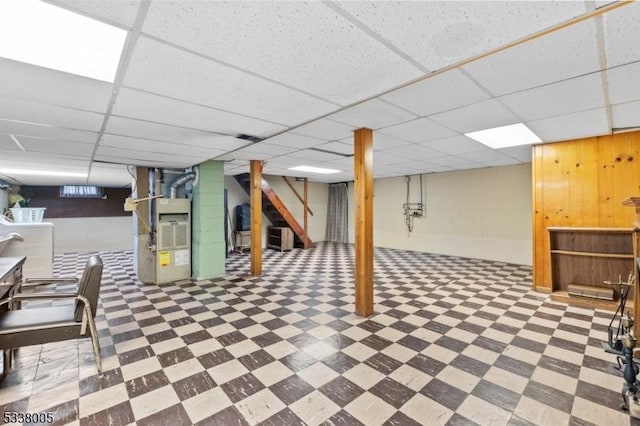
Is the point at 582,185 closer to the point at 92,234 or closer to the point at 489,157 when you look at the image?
the point at 489,157

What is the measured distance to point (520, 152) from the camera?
4.81 meters

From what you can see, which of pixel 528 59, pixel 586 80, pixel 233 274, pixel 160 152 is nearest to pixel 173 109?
pixel 160 152

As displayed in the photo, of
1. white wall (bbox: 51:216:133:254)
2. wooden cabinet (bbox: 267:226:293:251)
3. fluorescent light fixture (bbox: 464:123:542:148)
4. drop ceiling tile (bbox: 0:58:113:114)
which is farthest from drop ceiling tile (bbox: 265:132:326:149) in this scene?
white wall (bbox: 51:216:133:254)

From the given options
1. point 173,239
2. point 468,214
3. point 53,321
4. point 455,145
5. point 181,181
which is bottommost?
point 53,321

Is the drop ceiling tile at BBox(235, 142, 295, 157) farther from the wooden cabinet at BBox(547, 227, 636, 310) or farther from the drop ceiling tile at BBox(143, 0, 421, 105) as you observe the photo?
the wooden cabinet at BBox(547, 227, 636, 310)

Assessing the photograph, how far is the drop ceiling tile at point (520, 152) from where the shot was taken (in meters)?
4.47

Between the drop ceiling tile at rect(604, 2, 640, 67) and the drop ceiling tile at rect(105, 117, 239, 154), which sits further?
the drop ceiling tile at rect(105, 117, 239, 154)

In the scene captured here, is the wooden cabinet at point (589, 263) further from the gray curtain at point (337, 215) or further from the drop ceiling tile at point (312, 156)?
the gray curtain at point (337, 215)

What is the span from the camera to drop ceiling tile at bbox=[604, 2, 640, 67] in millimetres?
1324

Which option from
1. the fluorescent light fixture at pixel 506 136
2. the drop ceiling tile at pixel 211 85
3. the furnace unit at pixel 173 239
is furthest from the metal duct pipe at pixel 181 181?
the fluorescent light fixture at pixel 506 136

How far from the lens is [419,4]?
1.24 m

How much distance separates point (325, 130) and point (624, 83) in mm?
2484

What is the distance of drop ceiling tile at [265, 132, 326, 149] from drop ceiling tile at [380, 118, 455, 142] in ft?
3.10

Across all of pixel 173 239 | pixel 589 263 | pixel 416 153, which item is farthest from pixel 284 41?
pixel 589 263
